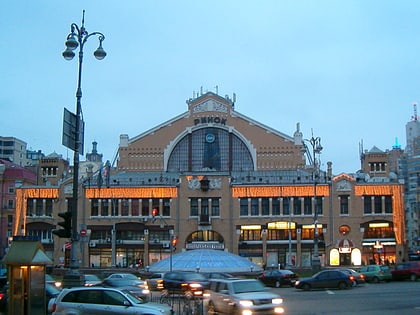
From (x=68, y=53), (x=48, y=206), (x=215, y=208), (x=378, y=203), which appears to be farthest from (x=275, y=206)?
(x=68, y=53)

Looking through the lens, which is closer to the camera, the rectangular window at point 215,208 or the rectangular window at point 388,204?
the rectangular window at point 388,204

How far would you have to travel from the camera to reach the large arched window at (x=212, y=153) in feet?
296

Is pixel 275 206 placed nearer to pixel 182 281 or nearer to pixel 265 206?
pixel 265 206

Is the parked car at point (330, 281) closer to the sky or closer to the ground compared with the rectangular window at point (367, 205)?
closer to the ground

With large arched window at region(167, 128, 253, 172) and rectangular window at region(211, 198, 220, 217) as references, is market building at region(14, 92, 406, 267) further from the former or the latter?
large arched window at region(167, 128, 253, 172)

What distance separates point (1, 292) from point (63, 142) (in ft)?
34.0

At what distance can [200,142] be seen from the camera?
91.1 metres

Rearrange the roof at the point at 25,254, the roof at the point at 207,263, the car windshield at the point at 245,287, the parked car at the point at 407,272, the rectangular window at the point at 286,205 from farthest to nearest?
the rectangular window at the point at 286,205, the roof at the point at 207,263, the parked car at the point at 407,272, the car windshield at the point at 245,287, the roof at the point at 25,254

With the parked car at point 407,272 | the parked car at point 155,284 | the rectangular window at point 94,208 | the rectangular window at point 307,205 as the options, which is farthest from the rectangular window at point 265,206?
the parked car at point 155,284

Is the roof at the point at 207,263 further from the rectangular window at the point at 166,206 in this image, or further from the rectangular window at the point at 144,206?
the rectangular window at the point at 144,206

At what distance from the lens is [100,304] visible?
69.8 feet

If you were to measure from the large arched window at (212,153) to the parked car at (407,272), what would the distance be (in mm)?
40913

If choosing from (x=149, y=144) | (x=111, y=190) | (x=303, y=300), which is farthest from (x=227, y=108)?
(x=303, y=300)

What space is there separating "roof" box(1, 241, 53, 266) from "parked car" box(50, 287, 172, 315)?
6.01 ft
